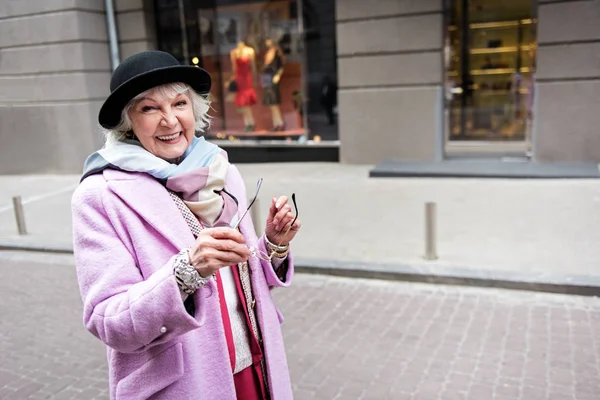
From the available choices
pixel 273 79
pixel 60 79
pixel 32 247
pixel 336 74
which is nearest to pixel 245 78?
pixel 273 79

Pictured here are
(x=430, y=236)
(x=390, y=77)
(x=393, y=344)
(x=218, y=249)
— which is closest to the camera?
(x=218, y=249)

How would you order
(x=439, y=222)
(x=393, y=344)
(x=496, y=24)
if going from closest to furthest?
1. (x=393, y=344)
2. (x=439, y=222)
3. (x=496, y=24)

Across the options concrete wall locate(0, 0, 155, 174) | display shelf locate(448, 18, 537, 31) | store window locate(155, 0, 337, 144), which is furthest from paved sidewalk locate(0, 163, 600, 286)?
display shelf locate(448, 18, 537, 31)

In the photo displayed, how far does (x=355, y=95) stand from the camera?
12.6 m

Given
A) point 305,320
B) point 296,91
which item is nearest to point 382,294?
point 305,320

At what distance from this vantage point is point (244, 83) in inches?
598

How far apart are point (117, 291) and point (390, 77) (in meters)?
11.3

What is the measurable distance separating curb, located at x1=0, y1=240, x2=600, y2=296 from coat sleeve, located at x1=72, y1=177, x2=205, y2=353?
15.3 feet

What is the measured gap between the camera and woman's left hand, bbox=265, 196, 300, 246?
2.02 meters

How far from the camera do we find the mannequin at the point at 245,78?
1491cm

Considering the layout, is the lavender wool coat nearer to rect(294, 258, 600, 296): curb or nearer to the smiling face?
the smiling face

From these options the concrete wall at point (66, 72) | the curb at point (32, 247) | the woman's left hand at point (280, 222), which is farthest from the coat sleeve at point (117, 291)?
the concrete wall at point (66, 72)

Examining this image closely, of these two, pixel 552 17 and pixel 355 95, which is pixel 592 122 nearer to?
pixel 552 17

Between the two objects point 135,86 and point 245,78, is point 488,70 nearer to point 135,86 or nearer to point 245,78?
point 245,78
